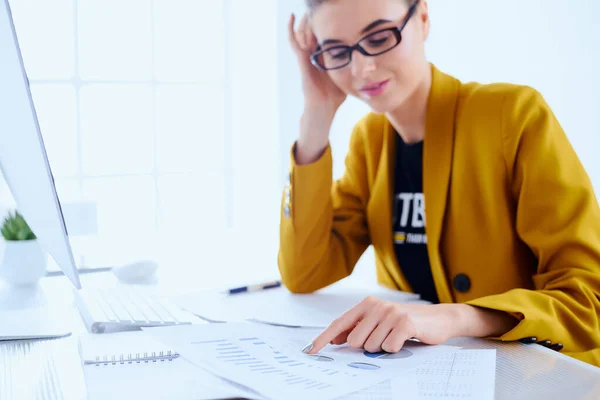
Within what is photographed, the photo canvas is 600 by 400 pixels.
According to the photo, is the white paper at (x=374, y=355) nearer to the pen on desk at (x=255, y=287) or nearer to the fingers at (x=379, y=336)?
the fingers at (x=379, y=336)

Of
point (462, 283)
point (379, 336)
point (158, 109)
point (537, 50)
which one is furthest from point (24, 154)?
point (158, 109)

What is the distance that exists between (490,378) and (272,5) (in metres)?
2.55

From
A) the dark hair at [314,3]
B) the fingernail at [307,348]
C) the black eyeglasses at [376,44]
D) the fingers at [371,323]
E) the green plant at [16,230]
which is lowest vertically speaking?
the fingernail at [307,348]

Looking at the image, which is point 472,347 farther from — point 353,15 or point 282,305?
point 353,15

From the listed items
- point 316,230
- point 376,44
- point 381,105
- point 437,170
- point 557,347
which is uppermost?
point 376,44

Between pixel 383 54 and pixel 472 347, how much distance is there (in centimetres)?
61

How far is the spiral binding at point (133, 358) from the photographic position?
806mm

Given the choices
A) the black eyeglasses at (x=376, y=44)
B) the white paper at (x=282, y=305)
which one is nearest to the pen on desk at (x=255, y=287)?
the white paper at (x=282, y=305)

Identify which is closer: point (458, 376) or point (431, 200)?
point (458, 376)

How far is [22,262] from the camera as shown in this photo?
129 centimetres

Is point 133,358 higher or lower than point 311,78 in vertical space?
lower

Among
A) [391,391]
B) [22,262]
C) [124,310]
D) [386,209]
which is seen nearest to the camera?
[391,391]

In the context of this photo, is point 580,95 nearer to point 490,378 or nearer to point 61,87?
point 490,378

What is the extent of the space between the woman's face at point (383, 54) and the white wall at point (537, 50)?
0.56 meters
